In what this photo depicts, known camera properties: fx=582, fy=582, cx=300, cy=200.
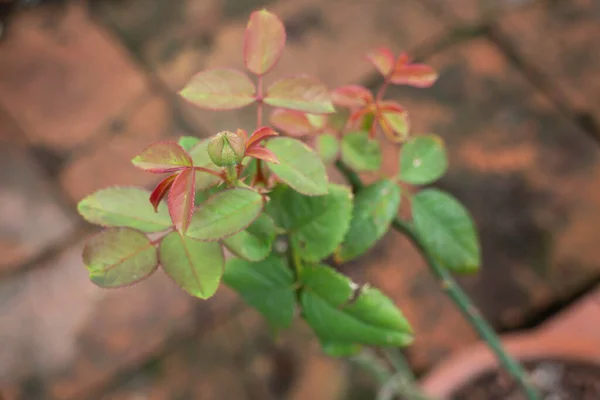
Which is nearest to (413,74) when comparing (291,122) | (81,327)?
(291,122)

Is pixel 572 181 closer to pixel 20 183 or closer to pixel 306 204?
pixel 306 204

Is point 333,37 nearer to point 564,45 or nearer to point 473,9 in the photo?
point 473,9

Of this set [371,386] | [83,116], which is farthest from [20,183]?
[371,386]

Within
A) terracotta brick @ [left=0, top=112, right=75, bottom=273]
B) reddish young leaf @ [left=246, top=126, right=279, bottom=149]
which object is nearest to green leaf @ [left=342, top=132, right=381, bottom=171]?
reddish young leaf @ [left=246, top=126, right=279, bottom=149]

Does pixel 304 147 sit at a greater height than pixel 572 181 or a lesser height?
greater

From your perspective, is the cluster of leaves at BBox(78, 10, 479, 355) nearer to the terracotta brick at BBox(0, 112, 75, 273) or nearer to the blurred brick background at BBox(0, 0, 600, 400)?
the blurred brick background at BBox(0, 0, 600, 400)

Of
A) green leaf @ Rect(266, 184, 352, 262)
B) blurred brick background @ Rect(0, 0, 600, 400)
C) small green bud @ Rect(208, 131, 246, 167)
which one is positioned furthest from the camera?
blurred brick background @ Rect(0, 0, 600, 400)
